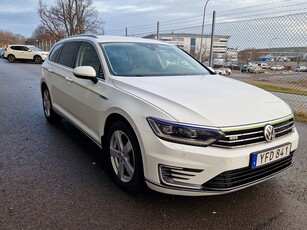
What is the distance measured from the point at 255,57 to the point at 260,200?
6775 mm

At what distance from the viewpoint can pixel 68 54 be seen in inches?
185

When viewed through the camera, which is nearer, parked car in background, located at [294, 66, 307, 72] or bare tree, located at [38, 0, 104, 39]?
parked car in background, located at [294, 66, 307, 72]

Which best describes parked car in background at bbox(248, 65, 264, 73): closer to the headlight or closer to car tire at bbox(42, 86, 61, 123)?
car tire at bbox(42, 86, 61, 123)

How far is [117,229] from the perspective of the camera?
2.41 metres

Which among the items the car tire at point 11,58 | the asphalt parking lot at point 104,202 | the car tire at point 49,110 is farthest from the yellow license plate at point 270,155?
the car tire at point 11,58

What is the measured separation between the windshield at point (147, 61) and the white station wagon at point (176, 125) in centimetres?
2

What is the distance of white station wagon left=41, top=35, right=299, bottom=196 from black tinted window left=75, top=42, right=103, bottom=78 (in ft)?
0.09

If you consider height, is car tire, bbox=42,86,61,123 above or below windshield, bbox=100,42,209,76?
below

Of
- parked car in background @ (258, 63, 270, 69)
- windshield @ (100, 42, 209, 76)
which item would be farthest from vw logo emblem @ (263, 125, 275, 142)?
parked car in background @ (258, 63, 270, 69)

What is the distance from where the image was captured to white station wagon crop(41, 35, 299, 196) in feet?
7.83

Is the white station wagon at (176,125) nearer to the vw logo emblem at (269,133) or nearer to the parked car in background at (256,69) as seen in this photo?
the vw logo emblem at (269,133)

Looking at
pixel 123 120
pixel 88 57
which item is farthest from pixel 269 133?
pixel 88 57

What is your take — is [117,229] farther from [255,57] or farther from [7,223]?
[255,57]

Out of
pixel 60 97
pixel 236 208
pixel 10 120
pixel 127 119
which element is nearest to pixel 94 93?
pixel 127 119
